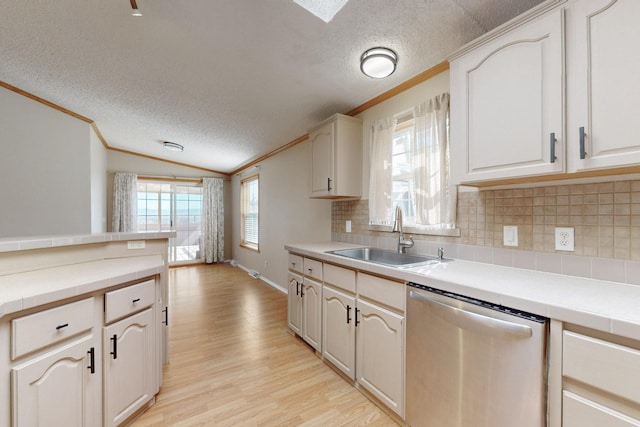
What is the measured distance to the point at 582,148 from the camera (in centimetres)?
108

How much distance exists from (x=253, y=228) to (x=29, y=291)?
15.2 ft

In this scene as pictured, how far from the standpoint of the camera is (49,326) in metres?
1.15

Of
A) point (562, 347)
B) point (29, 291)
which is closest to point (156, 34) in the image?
point (29, 291)

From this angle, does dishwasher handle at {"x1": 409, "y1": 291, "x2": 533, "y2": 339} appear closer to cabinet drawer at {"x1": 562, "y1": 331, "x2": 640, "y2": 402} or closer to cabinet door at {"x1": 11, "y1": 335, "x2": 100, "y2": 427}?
cabinet drawer at {"x1": 562, "y1": 331, "x2": 640, "y2": 402}

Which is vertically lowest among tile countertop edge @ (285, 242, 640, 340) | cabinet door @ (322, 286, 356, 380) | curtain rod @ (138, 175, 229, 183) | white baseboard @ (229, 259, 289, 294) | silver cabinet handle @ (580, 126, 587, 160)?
white baseboard @ (229, 259, 289, 294)

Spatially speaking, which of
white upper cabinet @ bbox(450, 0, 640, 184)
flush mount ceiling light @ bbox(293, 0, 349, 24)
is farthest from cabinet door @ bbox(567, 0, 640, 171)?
flush mount ceiling light @ bbox(293, 0, 349, 24)

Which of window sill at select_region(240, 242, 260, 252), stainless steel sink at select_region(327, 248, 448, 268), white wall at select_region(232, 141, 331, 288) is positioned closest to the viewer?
stainless steel sink at select_region(327, 248, 448, 268)

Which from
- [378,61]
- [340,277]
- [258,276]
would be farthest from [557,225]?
[258,276]

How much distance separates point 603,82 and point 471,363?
1.24 m

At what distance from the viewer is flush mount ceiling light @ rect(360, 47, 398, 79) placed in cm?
177

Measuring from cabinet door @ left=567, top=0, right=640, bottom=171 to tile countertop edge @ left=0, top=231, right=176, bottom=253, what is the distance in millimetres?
2640

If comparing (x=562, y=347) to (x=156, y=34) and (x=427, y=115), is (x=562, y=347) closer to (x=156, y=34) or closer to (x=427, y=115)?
(x=427, y=115)

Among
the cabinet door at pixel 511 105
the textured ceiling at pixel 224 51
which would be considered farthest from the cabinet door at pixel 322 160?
the cabinet door at pixel 511 105

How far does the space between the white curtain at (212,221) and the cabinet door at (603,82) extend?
21.6 feet
